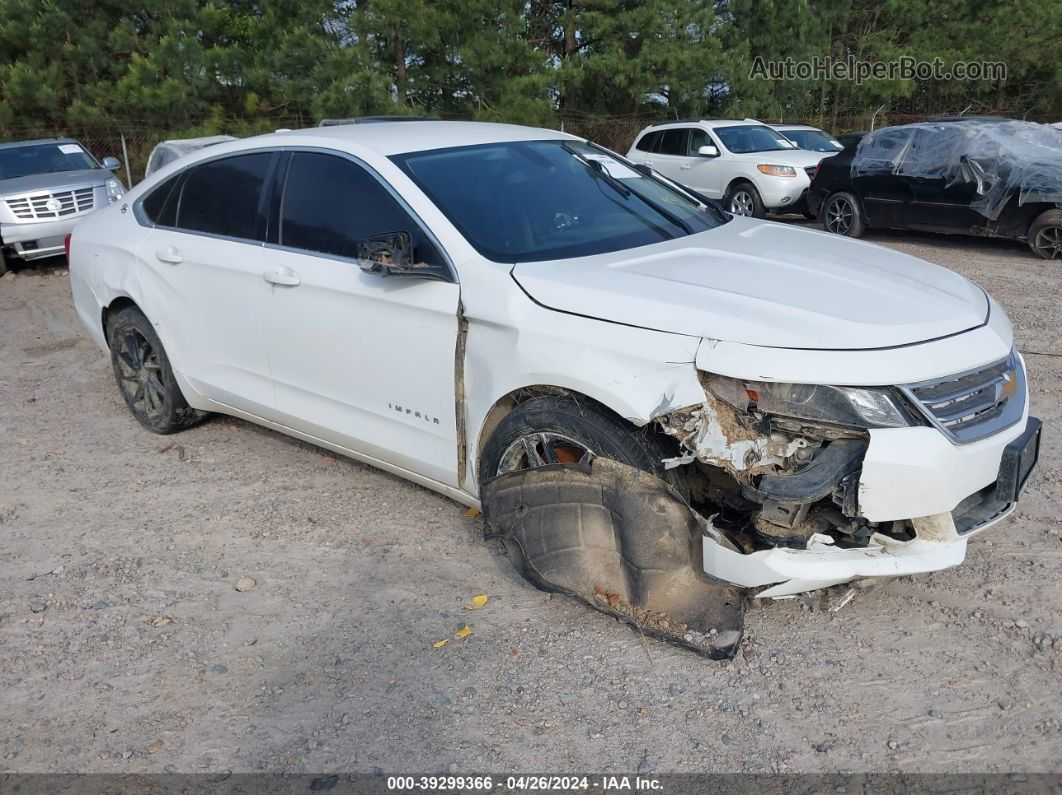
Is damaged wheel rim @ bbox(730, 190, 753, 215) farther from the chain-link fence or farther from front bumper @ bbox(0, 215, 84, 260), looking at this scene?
front bumper @ bbox(0, 215, 84, 260)

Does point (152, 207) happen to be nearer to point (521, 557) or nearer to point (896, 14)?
point (521, 557)

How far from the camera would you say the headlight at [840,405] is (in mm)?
2939

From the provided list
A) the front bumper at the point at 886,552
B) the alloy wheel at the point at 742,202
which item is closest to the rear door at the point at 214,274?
the front bumper at the point at 886,552

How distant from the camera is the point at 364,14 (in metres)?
17.5

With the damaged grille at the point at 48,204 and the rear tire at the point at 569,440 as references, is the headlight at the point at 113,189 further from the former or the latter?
the rear tire at the point at 569,440

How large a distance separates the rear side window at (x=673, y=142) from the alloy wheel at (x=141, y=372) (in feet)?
35.1

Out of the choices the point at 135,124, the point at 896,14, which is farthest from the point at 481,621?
the point at 896,14

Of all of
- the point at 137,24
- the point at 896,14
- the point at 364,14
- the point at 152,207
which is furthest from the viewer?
the point at 896,14

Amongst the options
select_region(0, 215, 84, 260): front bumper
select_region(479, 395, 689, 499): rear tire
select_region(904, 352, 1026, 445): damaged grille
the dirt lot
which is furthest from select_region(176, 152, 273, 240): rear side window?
select_region(0, 215, 84, 260): front bumper

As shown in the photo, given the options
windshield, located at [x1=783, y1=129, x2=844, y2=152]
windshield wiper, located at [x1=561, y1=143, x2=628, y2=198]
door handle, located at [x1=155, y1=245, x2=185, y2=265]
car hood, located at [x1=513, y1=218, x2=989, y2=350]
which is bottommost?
windshield, located at [x1=783, y1=129, x2=844, y2=152]

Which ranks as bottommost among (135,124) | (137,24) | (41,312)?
(41,312)

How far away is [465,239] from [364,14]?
1549 centimetres

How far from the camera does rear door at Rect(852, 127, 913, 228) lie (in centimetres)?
1134

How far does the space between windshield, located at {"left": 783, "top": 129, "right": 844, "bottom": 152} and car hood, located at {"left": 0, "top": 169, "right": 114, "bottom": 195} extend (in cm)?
1023
